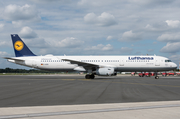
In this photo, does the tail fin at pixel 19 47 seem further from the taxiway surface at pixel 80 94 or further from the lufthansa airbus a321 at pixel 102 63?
the taxiway surface at pixel 80 94

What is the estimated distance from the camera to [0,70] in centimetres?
13912

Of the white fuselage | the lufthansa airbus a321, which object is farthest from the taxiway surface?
the white fuselage

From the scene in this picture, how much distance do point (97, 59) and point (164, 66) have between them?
13052mm

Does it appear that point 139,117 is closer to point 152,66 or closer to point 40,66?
point 152,66

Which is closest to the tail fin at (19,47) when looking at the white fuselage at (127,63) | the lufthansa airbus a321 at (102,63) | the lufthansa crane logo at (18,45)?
the lufthansa crane logo at (18,45)

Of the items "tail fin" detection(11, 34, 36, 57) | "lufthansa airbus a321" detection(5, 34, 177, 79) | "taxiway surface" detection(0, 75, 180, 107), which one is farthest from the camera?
"tail fin" detection(11, 34, 36, 57)

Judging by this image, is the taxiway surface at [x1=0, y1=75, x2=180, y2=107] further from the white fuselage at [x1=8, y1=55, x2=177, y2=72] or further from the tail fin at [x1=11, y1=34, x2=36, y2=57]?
the tail fin at [x1=11, y1=34, x2=36, y2=57]

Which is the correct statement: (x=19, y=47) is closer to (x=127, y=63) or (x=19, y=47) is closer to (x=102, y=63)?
(x=102, y=63)

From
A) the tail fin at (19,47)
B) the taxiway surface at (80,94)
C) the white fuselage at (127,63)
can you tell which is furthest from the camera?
the tail fin at (19,47)

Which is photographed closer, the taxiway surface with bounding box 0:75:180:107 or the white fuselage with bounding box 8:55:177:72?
the taxiway surface with bounding box 0:75:180:107

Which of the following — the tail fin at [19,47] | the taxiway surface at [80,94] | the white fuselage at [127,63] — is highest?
the tail fin at [19,47]

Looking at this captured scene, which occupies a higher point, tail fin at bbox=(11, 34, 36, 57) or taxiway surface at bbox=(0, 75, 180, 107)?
tail fin at bbox=(11, 34, 36, 57)

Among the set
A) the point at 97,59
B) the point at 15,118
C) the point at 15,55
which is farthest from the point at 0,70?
the point at 15,118

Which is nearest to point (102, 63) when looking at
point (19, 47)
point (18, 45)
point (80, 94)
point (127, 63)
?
point (127, 63)
